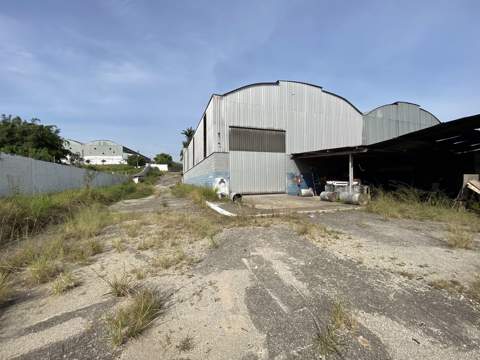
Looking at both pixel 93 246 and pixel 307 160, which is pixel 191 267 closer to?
pixel 93 246

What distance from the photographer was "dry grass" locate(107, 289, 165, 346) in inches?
70.4

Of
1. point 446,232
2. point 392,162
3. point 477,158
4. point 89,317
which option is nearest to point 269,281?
point 89,317

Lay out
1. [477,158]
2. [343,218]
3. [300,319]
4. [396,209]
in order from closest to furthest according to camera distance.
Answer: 1. [300,319]
2. [343,218]
3. [396,209]
4. [477,158]

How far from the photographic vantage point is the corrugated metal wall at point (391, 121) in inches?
691

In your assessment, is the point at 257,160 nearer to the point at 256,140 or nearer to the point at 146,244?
the point at 256,140

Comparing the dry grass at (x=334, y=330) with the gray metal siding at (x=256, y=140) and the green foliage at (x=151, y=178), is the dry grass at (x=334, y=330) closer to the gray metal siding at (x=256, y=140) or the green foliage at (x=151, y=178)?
the gray metal siding at (x=256, y=140)

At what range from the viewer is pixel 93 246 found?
3930 mm

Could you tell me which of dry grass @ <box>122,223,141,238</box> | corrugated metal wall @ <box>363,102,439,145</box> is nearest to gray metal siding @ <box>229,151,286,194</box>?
dry grass @ <box>122,223,141,238</box>

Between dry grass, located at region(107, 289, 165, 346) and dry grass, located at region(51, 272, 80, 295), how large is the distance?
0.98m

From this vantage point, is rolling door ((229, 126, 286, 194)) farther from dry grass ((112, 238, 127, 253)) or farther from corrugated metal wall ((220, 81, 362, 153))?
dry grass ((112, 238, 127, 253))

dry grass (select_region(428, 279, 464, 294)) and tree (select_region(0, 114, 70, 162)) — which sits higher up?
tree (select_region(0, 114, 70, 162))

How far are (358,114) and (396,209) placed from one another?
12286mm

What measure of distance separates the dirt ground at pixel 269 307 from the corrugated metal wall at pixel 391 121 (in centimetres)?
1611

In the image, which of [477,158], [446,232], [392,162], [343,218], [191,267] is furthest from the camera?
[392,162]
